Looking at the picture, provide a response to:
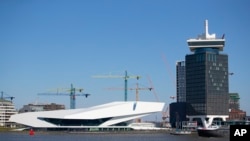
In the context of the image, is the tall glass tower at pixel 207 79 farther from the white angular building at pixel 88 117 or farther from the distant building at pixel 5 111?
the distant building at pixel 5 111

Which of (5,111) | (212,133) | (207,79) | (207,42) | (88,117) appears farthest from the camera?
(5,111)

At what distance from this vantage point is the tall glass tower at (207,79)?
15675cm

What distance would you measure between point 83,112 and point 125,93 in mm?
22397

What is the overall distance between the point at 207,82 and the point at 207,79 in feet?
3.51

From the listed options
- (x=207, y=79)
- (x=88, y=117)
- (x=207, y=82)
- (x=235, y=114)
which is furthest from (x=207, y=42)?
(x=88, y=117)

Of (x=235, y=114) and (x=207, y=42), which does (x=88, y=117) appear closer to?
(x=207, y=42)

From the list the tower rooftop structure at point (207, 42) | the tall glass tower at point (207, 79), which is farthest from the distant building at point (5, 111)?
the tower rooftop structure at point (207, 42)

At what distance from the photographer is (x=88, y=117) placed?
407 ft

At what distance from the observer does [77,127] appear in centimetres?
12494

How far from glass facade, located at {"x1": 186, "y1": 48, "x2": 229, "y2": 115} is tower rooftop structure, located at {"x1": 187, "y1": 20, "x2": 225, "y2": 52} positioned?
4.90ft

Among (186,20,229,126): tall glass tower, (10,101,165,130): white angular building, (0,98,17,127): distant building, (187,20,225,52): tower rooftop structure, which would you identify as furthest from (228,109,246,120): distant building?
(0,98,17,127): distant building

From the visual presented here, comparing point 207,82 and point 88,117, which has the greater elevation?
point 207,82

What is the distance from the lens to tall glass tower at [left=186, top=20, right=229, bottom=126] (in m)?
157

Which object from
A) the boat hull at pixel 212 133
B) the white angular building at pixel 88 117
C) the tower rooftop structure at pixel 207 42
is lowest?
the boat hull at pixel 212 133
